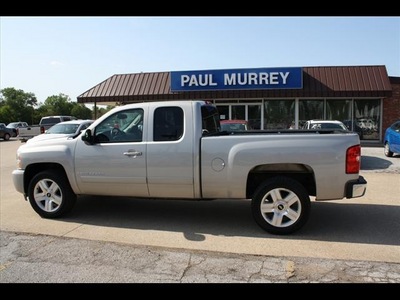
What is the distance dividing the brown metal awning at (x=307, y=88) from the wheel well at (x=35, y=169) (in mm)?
13292

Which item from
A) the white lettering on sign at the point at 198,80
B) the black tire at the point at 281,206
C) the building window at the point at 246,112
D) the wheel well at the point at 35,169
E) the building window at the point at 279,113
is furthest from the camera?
the building window at the point at 246,112

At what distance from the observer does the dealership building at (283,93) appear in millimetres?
17781

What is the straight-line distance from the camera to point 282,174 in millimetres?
5027

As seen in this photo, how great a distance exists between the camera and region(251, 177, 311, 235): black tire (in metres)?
4.80

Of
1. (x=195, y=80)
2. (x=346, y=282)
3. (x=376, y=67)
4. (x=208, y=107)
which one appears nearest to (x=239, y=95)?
(x=195, y=80)

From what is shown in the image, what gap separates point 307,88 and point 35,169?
1486 cm

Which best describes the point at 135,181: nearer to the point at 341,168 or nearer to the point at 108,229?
the point at 108,229

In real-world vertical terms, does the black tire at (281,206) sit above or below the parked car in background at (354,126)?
below

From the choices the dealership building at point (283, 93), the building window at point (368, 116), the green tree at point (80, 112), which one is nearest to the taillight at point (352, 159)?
the dealership building at point (283, 93)

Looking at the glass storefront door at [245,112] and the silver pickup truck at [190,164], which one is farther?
the glass storefront door at [245,112]

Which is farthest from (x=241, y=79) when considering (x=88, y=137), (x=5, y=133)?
(x=5, y=133)

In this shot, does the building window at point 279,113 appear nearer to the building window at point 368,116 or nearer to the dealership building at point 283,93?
the dealership building at point 283,93

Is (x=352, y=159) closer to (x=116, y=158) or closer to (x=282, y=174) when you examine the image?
(x=282, y=174)

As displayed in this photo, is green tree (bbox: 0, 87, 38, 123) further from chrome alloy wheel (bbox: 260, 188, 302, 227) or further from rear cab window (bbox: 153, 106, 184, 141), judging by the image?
chrome alloy wheel (bbox: 260, 188, 302, 227)
